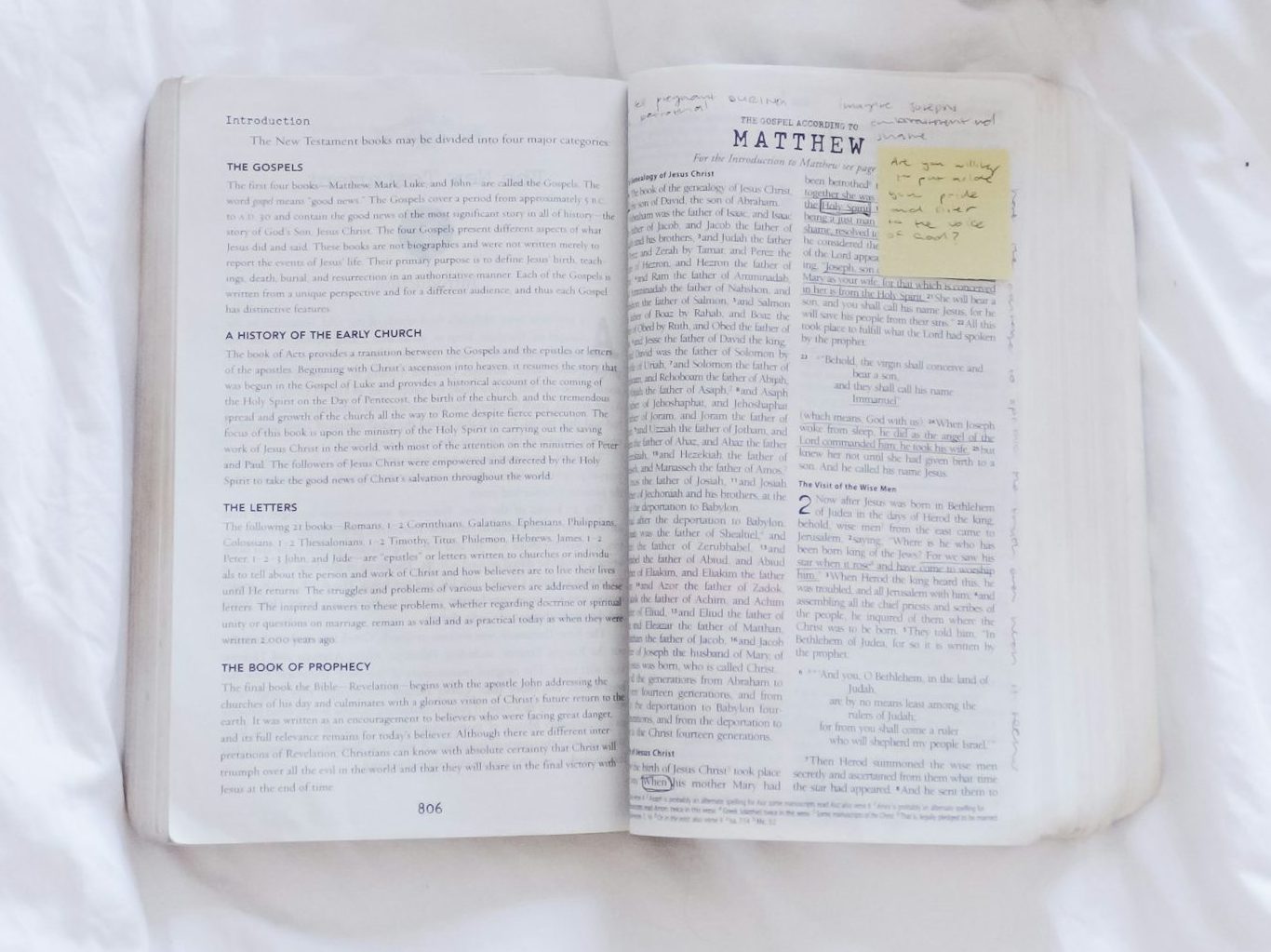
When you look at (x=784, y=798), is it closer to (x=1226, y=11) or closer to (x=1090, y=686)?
(x=1090, y=686)

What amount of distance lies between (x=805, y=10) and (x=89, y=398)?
1.11 ft

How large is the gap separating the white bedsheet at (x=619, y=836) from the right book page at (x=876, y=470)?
22 mm

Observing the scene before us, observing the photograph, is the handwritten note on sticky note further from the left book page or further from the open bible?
the left book page

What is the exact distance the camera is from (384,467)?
486mm

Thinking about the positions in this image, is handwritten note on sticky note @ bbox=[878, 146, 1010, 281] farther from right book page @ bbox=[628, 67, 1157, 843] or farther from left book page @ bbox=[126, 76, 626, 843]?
left book page @ bbox=[126, 76, 626, 843]

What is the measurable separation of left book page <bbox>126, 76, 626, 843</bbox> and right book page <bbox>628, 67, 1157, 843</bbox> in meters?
0.03

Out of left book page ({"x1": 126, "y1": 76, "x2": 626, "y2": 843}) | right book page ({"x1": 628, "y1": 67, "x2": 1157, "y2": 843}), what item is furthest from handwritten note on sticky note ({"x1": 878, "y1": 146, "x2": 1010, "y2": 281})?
left book page ({"x1": 126, "y1": 76, "x2": 626, "y2": 843})

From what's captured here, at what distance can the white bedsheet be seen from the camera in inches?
18.1

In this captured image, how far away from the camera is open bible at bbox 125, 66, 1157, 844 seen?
1.55ft

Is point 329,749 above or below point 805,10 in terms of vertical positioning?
below

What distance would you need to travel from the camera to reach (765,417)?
0.48m

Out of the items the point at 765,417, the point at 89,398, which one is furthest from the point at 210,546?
the point at 765,417

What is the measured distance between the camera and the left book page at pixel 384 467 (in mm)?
479

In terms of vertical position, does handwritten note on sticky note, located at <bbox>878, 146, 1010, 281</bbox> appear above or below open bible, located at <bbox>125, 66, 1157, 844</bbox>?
above
